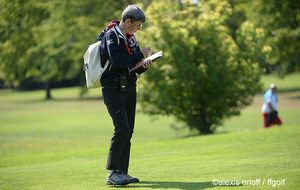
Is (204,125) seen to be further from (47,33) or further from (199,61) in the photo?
(47,33)

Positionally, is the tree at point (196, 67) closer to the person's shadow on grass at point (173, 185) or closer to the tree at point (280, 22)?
the tree at point (280, 22)

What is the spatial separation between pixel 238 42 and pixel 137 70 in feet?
45.8

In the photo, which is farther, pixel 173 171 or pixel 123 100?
pixel 173 171

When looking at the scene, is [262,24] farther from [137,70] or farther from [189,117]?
[137,70]

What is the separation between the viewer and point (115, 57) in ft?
19.5

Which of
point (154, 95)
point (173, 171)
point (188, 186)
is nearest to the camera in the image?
point (188, 186)

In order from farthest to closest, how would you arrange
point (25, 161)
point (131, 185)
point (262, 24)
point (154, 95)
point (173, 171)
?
point (262, 24), point (154, 95), point (25, 161), point (173, 171), point (131, 185)

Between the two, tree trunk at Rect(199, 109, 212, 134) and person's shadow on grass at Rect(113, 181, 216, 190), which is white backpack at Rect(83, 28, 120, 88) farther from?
tree trunk at Rect(199, 109, 212, 134)

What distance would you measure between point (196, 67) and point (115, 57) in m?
13.3

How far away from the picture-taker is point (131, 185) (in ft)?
19.9

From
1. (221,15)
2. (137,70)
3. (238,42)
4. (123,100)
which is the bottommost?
(123,100)

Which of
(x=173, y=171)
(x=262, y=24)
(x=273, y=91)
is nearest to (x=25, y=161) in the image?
(x=173, y=171)

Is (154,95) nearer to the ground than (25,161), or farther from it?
farther from it

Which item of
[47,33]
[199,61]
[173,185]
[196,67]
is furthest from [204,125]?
[47,33]
